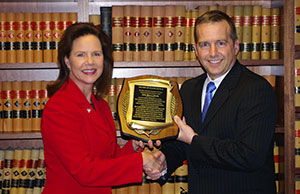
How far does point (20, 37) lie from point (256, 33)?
1.88 m

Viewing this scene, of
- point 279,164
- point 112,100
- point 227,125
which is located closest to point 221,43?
point 227,125

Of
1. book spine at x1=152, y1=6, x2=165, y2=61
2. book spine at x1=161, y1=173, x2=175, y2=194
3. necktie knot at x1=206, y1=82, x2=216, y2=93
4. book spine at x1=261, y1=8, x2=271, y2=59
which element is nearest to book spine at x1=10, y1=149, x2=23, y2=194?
book spine at x1=161, y1=173, x2=175, y2=194

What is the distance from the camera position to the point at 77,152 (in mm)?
1940

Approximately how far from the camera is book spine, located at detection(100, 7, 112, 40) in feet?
9.14

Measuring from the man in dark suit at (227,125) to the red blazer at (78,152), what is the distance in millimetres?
374

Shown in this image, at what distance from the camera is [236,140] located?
6.43 feet

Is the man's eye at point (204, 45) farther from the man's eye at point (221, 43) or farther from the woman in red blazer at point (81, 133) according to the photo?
the woman in red blazer at point (81, 133)

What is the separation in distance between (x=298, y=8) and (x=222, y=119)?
4.31 feet

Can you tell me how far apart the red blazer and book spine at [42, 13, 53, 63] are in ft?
2.40

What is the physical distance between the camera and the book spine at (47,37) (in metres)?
2.76

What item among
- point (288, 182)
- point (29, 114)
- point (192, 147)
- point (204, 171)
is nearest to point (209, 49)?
point (192, 147)

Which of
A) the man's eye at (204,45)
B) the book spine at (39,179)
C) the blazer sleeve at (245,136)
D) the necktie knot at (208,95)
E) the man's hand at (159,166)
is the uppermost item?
the man's eye at (204,45)

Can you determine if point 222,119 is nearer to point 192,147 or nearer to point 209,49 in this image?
point 192,147

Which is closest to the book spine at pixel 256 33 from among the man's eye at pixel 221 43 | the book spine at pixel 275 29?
the book spine at pixel 275 29
